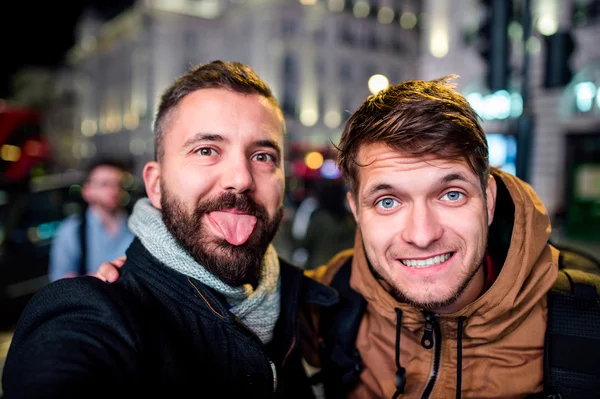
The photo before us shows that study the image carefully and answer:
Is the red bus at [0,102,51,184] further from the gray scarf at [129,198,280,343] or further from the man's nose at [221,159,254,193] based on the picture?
the man's nose at [221,159,254,193]

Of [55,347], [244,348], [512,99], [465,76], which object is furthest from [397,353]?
[465,76]

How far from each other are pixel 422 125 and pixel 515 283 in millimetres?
752

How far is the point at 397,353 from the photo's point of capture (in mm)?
1930

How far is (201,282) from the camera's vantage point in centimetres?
178

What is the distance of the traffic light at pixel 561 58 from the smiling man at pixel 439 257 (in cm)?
350

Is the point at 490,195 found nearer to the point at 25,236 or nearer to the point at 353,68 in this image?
the point at 25,236

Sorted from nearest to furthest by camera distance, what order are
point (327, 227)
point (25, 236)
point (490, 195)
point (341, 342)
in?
1. point (490, 195)
2. point (341, 342)
3. point (25, 236)
4. point (327, 227)

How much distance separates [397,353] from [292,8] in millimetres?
42858

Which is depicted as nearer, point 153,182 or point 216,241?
point 216,241

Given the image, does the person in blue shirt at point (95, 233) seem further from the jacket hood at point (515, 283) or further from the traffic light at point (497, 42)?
the traffic light at point (497, 42)

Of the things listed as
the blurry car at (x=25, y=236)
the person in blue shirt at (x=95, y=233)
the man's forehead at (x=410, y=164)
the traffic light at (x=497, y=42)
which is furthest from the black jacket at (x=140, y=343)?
the blurry car at (x=25, y=236)

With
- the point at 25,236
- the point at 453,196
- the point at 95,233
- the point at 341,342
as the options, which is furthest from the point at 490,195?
the point at 25,236

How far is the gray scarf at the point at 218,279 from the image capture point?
1770 mm

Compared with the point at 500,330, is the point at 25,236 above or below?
below
